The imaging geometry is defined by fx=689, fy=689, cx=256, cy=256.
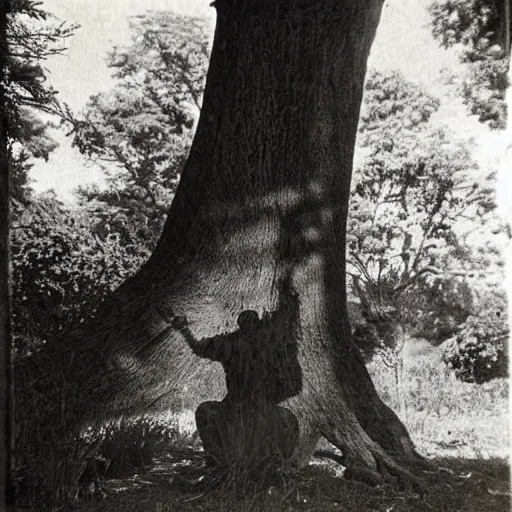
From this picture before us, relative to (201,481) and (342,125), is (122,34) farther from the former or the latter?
(201,481)

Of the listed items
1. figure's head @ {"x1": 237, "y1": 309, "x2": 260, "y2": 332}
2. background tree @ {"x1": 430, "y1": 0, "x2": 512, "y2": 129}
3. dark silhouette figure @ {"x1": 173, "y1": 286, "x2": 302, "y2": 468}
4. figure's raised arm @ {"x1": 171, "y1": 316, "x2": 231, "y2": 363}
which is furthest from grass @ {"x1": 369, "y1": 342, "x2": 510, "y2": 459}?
background tree @ {"x1": 430, "y1": 0, "x2": 512, "y2": 129}

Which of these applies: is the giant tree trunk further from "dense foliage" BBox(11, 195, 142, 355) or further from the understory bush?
the understory bush

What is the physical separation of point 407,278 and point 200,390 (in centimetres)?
110

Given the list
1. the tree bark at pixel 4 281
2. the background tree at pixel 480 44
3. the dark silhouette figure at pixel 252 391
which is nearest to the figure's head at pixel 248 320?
the dark silhouette figure at pixel 252 391

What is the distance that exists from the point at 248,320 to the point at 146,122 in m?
1.06

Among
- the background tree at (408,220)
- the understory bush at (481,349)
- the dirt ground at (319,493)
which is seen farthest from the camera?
→ the background tree at (408,220)

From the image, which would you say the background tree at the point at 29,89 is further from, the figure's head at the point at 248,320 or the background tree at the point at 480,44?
the background tree at the point at 480,44

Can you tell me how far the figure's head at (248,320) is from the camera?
125 inches

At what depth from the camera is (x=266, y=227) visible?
3273 millimetres

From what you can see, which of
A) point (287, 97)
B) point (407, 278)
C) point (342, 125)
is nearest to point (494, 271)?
point (407, 278)

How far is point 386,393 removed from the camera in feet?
10.4

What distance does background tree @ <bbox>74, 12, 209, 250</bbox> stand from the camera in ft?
10.7

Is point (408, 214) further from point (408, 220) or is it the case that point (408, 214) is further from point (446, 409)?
point (446, 409)

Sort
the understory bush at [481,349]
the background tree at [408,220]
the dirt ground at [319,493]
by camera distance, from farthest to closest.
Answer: the background tree at [408,220] → the understory bush at [481,349] → the dirt ground at [319,493]
